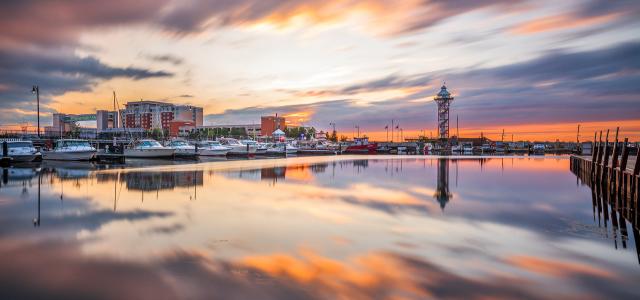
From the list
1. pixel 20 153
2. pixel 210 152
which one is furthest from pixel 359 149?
pixel 20 153

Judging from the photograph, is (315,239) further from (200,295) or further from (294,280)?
(200,295)

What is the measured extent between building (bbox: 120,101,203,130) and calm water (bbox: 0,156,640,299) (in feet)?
522

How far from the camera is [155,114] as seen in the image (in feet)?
555

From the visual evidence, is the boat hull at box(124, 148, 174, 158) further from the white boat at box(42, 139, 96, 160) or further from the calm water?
the calm water

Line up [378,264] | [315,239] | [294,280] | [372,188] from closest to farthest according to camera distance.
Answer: [294,280] → [378,264] → [315,239] → [372,188]

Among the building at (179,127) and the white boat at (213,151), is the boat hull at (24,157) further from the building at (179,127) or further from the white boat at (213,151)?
the building at (179,127)

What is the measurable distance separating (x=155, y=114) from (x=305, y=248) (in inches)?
6940

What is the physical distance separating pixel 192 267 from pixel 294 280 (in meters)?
1.89

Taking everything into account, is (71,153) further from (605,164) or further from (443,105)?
(443,105)

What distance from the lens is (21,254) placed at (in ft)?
25.0

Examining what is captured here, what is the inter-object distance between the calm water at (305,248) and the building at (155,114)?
159 m

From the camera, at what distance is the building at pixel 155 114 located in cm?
16638

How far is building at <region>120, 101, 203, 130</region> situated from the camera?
166 m

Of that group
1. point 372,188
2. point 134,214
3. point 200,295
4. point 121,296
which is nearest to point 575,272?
point 200,295
